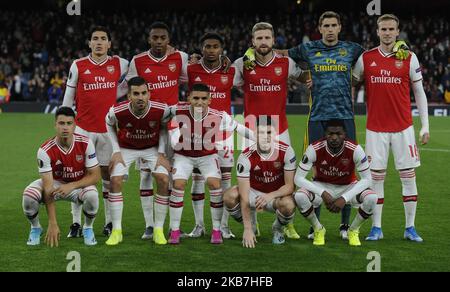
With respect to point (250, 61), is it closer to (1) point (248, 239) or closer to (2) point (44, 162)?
(1) point (248, 239)

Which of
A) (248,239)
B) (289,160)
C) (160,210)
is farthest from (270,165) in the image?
(160,210)

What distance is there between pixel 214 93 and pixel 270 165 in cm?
104

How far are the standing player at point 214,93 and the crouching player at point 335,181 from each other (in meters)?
0.87

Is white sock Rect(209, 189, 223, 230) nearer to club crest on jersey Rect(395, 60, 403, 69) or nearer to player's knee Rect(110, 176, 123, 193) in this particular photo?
player's knee Rect(110, 176, 123, 193)

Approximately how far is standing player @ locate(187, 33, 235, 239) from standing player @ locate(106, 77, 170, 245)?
0.45 metres

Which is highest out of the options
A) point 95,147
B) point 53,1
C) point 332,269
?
point 53,1

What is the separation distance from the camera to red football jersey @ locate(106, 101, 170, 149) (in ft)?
24.6

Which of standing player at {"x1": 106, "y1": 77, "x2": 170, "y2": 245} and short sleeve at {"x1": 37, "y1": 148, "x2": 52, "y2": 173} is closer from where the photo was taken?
short sleeve at {"x1": 37, "y1": 148, "x2": 52, "y2": 173}

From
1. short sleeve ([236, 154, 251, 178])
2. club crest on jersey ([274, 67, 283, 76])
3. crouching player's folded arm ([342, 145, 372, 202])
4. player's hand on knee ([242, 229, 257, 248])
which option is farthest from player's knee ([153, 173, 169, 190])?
crouching player's folded arm ([342, 145, 372, 202])

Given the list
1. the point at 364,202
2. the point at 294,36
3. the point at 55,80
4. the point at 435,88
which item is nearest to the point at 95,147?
the point at 364,202

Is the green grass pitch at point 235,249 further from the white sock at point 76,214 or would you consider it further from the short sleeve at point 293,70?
the short sleeve at point 293,70

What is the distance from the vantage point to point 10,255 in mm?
6770
